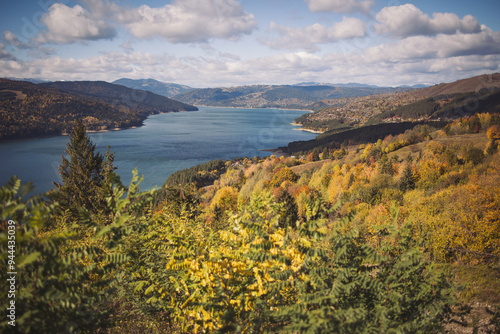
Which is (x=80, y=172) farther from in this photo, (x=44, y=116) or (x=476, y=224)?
(x=44, y=116)

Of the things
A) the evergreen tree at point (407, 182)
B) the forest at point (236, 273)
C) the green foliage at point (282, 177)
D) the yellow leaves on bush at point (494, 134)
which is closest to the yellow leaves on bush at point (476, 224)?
the forest at point (236, 273)

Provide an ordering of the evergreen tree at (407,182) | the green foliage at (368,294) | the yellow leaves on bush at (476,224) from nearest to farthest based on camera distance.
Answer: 1. the green foliage at (368,294)
2. the yellow leaves on bush at (476,224)
3. the evergreen tree at (407,182)

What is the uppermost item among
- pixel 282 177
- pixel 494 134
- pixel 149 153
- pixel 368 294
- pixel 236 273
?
pixel 494 134

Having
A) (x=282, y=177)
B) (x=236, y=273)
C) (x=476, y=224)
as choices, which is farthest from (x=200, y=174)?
(x=236, y=273)

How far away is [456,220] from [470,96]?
22228 centimetres

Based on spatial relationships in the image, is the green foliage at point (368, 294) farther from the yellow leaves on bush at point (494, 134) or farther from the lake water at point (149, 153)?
the lake water at point (149, 153)

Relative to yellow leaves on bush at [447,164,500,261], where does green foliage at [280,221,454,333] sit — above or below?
above

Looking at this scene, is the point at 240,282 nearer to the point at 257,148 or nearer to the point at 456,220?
the point at 456,220

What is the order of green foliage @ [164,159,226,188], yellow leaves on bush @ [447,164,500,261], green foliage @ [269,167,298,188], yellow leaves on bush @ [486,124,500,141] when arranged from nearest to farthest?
yellow leaves on bush @ [447,164,500,261], yellow leaves on bush @ [486,124,500,141], green foliage @ [269,167,298,188], green foliage @ [164,159,226,188]

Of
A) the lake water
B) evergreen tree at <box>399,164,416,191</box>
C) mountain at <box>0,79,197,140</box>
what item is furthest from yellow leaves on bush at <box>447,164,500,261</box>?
mountain at <box>0,79,197,140</box>

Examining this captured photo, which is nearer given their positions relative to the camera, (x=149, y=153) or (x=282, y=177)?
(x=282, y=177)

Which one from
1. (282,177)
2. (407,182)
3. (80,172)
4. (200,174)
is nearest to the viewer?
(80,172)

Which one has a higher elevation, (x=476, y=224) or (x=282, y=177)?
(x=476, y=224)

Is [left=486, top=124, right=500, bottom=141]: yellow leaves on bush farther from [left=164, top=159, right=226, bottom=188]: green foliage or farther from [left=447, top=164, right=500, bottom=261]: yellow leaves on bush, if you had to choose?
[left=164, top=159, right=226, bottom=188]: green foliage
